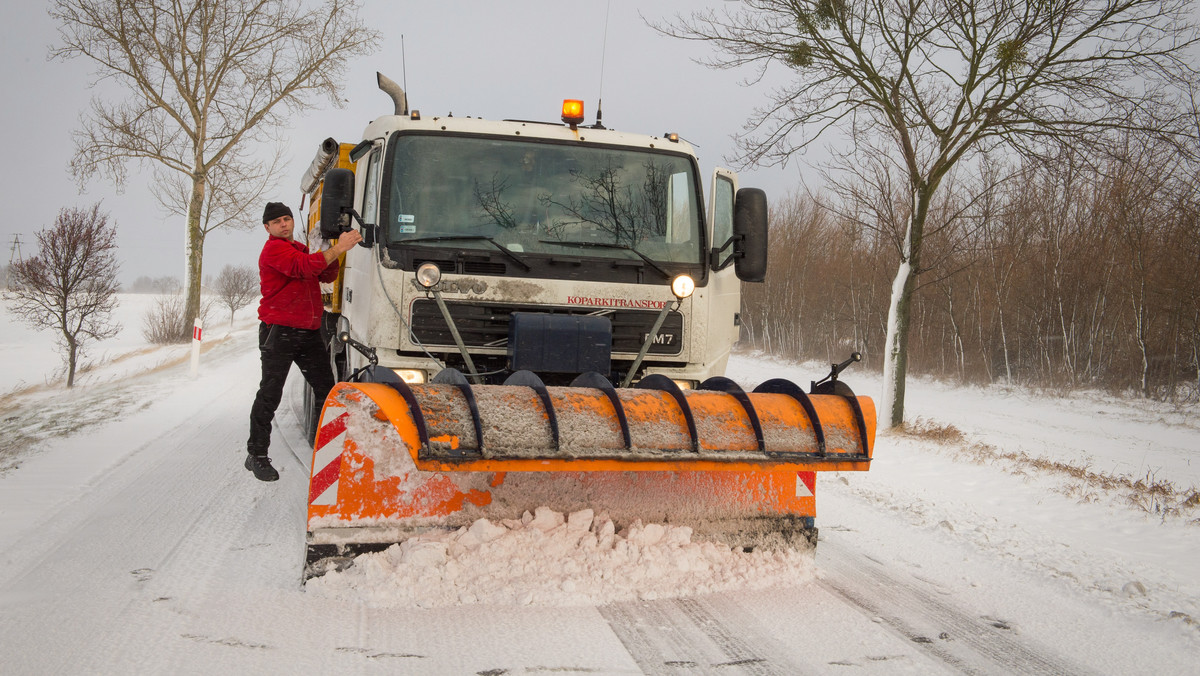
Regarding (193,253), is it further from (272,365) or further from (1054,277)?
(1054,277)

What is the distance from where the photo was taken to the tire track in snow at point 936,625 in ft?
10.0

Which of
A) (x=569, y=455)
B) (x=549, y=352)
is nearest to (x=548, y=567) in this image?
(x=569, y=455)

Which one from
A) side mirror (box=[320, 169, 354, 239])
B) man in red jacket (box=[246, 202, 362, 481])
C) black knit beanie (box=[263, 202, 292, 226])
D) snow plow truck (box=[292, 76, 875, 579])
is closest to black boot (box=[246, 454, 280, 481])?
man in red jacket (box=[246, 202, 362, 481])

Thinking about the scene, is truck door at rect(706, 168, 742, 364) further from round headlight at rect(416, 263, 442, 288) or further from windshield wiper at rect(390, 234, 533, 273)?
round headlight at rect(416, 263, 442, 288)

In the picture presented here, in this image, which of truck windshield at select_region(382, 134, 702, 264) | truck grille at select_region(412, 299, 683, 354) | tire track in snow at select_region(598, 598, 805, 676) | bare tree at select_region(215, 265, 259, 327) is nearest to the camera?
tire track in snow at select_region(598, 598, 805, 676)

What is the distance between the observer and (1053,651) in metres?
3.22

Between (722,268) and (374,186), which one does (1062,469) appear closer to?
(722,268)

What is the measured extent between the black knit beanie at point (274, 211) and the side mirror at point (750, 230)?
2916 mm

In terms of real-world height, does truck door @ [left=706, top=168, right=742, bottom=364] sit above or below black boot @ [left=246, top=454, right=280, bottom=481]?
above

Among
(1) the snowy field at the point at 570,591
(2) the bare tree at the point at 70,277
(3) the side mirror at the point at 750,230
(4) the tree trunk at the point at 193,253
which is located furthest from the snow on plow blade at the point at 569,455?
(4) the tree trunk at the point at 193,253

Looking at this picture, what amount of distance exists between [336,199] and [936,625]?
12.2 ft

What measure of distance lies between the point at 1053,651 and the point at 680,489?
1.73 meters

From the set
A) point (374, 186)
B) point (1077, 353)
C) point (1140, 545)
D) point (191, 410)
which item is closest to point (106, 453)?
point (191, 410)

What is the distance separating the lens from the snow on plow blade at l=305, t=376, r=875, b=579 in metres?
3.17
